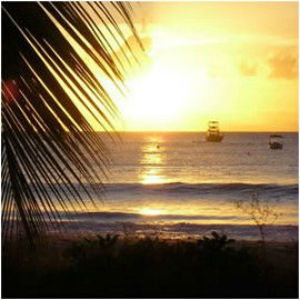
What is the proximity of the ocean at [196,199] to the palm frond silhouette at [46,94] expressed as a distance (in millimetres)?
2968

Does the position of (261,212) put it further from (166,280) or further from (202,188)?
(166,280)

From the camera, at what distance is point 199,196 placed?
32.9m

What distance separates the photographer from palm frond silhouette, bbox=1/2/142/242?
1148 mm

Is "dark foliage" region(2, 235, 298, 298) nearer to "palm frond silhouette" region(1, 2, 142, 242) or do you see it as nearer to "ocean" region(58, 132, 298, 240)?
"ocean" region(58, 132, 298, 240)

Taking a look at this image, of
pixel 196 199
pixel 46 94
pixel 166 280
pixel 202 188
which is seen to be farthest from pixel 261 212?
pixel 46 94

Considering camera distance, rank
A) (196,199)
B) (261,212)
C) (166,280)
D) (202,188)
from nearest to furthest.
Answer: (166,280), (261,212), (196,199), (202,188)

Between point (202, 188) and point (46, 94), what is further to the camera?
point (202, 188)

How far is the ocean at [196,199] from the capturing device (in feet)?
67.7

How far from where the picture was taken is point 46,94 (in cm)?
117

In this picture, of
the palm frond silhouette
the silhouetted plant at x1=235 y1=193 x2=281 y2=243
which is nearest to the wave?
the silhouetted plant at x1=235 y1=193 x2=281 y2=243

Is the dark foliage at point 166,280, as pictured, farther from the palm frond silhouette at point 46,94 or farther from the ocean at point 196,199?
the palm frond silhouette at point 46,94

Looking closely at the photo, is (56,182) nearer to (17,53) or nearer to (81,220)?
(17,53)

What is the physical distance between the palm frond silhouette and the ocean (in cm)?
297

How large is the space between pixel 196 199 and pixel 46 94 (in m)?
30.7
